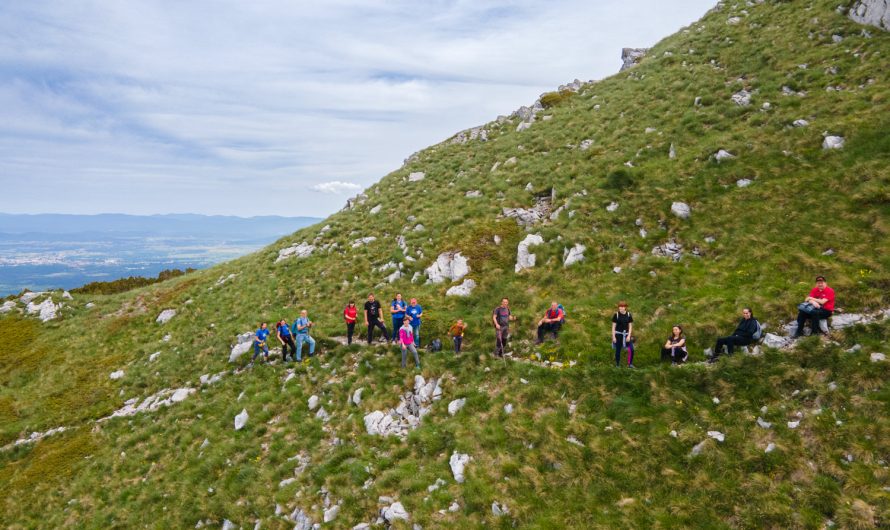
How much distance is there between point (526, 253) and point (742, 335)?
41.0 feet

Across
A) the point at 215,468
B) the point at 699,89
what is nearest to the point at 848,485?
the point at 215,468

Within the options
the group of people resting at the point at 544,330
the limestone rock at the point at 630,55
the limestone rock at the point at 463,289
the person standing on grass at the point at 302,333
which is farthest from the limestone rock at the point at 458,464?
the limestone rock at the point at 630,55

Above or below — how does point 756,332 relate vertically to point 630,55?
below

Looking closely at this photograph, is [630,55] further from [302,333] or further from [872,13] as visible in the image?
[302,333]

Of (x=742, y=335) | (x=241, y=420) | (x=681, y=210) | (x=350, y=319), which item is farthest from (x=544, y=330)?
(x=241, y=420)

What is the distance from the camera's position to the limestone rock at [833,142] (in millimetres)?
20891

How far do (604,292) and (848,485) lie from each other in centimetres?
1208

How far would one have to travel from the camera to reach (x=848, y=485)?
9484 millimetres

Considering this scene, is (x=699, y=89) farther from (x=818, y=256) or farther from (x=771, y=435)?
(x=771, y=435)

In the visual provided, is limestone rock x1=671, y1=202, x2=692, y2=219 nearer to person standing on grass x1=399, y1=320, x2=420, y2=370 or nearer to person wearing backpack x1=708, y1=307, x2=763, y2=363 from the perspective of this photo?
person wearing backpack x1=708, y1=307, x2=763, y2=363

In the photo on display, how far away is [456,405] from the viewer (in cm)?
1694

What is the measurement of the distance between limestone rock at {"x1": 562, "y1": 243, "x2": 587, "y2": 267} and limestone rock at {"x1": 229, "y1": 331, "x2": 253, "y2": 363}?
65.8 feet

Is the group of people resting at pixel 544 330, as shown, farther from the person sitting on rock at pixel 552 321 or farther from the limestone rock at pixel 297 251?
the limestone rock at pixel 297 251

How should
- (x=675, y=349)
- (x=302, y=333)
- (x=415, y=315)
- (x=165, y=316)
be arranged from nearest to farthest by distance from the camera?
(x=675, y=349) → (x=415, y=315) → (x=302, y=333) → (x=165, y=316)
